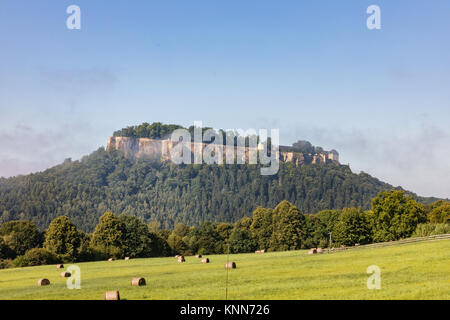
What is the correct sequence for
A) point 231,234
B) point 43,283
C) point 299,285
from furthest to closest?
point 231,234 < point 43,283 < point 299,285

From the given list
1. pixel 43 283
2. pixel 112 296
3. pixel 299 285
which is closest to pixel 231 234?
pixel 43 283

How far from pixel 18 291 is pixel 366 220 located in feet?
268

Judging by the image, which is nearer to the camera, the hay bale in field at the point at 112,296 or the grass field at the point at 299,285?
the grass field at the point at 299,285

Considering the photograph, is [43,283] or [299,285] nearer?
[299,285]

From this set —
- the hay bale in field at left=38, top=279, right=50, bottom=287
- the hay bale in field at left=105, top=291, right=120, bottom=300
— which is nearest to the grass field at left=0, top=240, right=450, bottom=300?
the hay bale in field at left=38, top=279, right=50, bottom=287

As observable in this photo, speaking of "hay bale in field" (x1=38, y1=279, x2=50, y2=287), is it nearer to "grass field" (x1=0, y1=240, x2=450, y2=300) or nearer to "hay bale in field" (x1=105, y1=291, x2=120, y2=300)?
"grass field" (x1=0, y1=240, x2=450, y2=300)

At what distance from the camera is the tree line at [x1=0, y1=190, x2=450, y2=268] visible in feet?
284

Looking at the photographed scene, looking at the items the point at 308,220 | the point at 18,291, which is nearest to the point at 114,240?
the point at 308,220

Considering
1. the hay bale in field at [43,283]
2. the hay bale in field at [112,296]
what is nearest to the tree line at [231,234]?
the hay bale in field at [43,283]

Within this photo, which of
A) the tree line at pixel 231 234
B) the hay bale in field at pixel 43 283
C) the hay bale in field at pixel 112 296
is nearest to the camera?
the hay bale in field at pixel 112 296

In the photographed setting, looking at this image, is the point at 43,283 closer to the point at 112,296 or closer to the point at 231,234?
the point at 112,296

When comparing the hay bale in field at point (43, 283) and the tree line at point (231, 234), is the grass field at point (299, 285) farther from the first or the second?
the tree line at point (231, 234)

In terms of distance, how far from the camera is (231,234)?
400ft

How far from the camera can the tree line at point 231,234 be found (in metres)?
86.7
